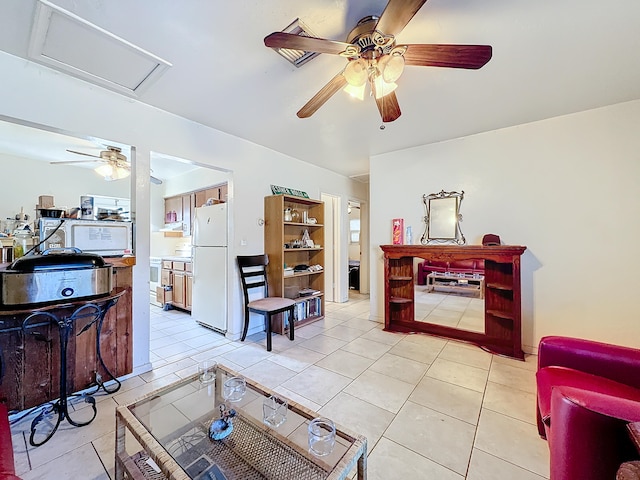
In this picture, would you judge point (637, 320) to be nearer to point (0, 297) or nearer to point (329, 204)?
point (329, 204)

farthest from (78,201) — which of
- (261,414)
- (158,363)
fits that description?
(261,414)

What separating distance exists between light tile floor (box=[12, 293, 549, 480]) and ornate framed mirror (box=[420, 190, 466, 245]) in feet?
4.13

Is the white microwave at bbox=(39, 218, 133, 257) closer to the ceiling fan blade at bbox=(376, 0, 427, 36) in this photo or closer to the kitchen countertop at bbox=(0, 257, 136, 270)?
the kitchen countertop at bbox=(0, 257, 136, 270)

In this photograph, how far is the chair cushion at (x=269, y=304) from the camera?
9.43 ft

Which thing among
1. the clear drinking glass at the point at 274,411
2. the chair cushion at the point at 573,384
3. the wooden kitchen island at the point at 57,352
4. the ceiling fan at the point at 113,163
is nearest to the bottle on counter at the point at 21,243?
the wooden kitchen island at the point at 57,352

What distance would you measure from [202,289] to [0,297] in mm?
2176

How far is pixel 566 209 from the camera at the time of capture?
2635 mm

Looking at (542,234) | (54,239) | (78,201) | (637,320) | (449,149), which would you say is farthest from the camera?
(78,201)

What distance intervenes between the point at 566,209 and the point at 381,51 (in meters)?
2.63

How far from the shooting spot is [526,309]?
9.21ft

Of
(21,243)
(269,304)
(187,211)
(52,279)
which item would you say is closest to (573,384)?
(269,304)

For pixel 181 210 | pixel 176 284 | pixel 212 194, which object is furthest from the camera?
pixel 181 210

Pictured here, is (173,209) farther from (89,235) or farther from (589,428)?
(589,428)

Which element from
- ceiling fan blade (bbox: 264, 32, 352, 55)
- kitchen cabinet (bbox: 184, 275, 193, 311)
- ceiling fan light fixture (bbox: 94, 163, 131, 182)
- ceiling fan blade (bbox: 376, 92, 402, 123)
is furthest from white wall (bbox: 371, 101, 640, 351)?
ceiling fan light fixture (bbox: 94, 163, 131, 182)
